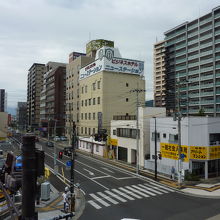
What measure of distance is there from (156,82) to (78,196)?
350ft

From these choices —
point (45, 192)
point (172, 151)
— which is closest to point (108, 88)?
point (172, 151)

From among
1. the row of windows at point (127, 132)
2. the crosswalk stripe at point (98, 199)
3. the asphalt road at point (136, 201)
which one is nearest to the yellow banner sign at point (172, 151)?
the asphalt road at point (136, 201)

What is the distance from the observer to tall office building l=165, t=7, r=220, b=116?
80875 mm

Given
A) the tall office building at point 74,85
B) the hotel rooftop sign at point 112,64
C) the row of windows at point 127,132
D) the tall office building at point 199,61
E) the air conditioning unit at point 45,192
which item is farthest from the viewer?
the tall office building at point 199,61

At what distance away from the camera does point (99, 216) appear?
17.9m

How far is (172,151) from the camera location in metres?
33.0

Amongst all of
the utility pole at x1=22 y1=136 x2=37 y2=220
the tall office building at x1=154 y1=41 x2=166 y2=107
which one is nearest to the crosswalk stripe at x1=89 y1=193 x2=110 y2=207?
the utility pole at x1=22 y1=136 x2=37 y2=220

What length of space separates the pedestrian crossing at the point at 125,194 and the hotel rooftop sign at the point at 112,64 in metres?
34.6

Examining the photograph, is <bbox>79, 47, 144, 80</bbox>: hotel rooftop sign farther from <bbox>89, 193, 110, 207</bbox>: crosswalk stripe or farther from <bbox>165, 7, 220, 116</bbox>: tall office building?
<bbox>89, 193, 110, 207</bbox>: crosswalk stripe

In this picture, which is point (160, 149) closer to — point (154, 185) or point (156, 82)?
point (154, 185)

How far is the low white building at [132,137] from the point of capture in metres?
39.6

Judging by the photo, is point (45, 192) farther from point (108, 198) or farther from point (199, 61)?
point (199, 61)

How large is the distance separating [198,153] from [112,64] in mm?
33255

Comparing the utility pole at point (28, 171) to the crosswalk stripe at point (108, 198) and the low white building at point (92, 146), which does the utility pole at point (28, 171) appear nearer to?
the crosswalk stripe at point (108, 198)
